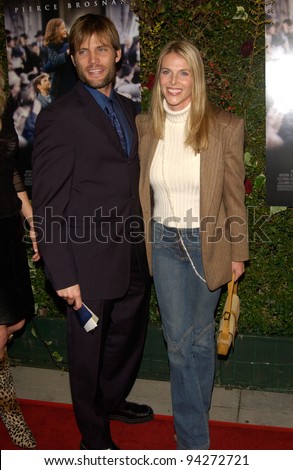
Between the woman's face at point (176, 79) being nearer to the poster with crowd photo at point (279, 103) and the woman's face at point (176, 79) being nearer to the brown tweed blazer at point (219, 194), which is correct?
the brown tweed blazer at point (219, 194)

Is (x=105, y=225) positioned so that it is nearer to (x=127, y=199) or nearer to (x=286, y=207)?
(x=127, y=199)

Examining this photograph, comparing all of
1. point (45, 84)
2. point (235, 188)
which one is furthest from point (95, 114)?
point (45, 84)

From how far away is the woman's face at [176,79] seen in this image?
2523 mm

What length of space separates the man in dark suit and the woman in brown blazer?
0.45 ft

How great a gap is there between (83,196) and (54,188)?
0.16 metres

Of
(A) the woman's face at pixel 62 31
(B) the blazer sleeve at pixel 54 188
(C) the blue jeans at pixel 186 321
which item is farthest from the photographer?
(A) the woman's face at pixel 62 31

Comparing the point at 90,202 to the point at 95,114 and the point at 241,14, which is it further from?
the point at 241,14

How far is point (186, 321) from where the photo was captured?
2.70 m

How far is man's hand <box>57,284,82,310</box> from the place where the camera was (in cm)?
257

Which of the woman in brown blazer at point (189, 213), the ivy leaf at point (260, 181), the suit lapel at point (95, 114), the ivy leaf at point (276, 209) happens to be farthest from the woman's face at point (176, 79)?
the ivy leaf at point (276, 209)

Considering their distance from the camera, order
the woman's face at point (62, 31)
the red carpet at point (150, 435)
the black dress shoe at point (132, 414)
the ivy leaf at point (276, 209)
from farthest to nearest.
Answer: the woman's face at point (62, 31), the ivy leaf at point (276, 209), the black dress shoe at point (132, 414), the red carpet at point (150, 435)

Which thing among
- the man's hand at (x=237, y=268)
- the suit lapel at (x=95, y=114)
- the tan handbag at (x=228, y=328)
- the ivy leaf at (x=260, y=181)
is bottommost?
the tan handbag at (x=228, y=328)

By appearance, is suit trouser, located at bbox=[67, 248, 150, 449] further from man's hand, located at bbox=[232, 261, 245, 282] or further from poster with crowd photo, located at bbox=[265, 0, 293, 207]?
poster with crowd photo, located at bbox=[265, 0, 293, 207]

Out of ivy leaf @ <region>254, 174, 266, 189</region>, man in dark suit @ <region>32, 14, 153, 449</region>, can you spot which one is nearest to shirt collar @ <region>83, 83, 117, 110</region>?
man in dark suit @ <region>32, 14, 153, 449</region>
